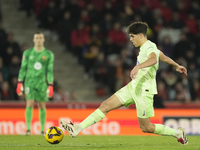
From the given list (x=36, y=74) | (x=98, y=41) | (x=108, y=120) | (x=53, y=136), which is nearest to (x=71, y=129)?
(x=53, y=136)

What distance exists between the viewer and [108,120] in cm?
1098

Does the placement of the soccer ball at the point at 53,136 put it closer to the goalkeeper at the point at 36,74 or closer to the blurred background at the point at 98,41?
the goalkeeper at the point at 36,74

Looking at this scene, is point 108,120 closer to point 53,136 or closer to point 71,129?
point 53,136

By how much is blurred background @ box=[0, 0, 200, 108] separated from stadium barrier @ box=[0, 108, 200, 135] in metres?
1.57

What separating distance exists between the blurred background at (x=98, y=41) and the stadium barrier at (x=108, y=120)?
1.57 m

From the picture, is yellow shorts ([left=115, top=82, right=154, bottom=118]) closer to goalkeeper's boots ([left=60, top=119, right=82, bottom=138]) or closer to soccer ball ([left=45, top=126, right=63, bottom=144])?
goalkeeper's boots ([left=60, top=119, right=82, bottom=138])

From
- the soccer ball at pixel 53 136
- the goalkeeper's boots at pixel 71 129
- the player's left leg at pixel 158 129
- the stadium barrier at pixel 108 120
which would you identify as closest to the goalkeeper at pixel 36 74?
the stadium barrier at pixel 108 120

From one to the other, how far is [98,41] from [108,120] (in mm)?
4297

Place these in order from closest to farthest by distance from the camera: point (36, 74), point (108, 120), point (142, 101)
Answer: point (142, 101) → point (36, 74) → point (108, 120)

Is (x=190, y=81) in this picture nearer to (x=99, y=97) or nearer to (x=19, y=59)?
(x=99, y=97)

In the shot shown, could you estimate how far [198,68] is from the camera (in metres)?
14.7

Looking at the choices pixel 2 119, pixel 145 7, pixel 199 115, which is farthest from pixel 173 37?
pixel 2 119

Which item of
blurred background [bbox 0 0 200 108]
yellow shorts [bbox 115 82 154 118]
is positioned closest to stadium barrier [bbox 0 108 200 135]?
blurred background [bbox 0 0 200 108]

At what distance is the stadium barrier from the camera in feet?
35.6
